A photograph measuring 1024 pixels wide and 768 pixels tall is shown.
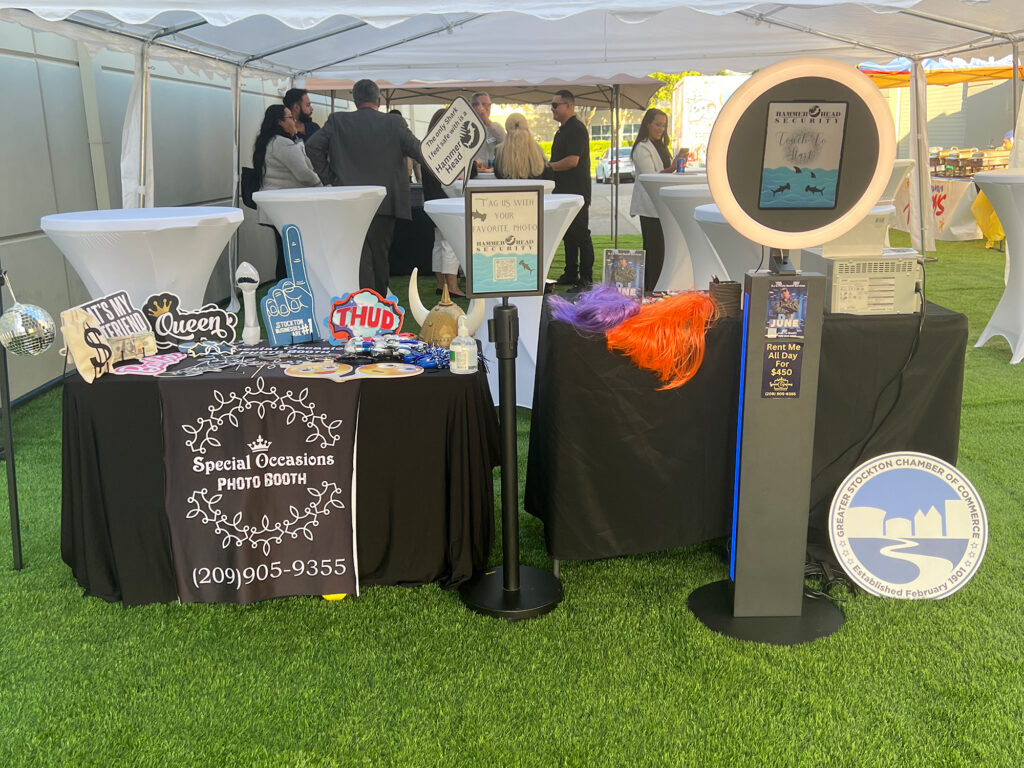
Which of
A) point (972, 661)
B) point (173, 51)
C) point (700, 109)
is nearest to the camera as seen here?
point (972, 661)

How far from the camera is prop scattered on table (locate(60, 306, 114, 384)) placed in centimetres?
217

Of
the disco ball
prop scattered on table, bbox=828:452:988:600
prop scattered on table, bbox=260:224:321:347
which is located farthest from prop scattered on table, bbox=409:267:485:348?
prop scattered on table, bbox=828:452:988:600

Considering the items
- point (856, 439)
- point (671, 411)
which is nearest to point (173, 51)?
point (671, 411)

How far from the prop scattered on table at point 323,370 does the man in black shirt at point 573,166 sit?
15.0 ft

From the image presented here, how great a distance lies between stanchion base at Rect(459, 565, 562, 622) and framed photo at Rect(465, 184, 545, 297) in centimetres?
81

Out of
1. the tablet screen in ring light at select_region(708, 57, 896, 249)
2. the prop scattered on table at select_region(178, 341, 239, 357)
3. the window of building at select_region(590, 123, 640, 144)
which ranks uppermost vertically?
the window of building at select_region(590, 123, 640, 144)

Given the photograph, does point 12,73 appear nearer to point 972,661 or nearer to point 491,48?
point 491,48

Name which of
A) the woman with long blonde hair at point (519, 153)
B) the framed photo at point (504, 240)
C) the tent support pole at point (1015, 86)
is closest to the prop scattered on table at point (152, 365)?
the framed photo at point (504, 240)

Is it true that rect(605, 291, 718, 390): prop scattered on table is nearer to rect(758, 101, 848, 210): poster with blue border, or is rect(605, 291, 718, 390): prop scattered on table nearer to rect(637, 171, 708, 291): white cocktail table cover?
rect(758, 101, 848, 210): poster with blue border

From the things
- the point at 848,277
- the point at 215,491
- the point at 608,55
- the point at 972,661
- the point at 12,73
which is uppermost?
the point at 608,55

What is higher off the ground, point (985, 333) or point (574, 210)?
point (574, 210)

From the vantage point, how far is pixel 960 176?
10945 millimetres

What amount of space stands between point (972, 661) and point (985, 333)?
354 centimetres

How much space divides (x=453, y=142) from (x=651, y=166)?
167 inches
